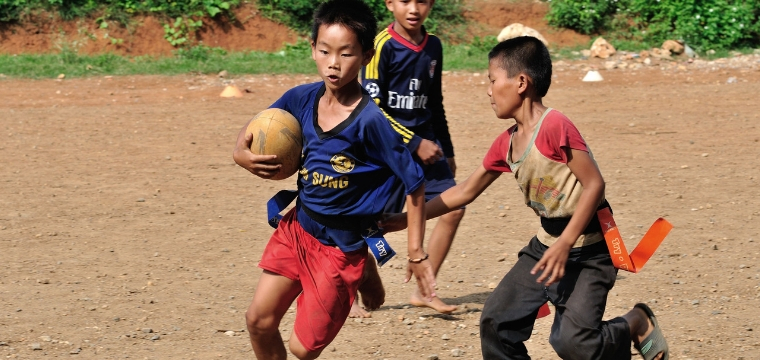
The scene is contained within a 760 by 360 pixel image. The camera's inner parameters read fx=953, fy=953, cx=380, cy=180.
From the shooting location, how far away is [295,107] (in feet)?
13.2

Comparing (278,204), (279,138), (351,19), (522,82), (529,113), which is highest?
(351,19)

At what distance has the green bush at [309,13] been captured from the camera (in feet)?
48.4

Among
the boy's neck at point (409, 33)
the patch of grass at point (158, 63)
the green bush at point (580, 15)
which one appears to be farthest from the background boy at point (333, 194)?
the green bush at point (580, 15)

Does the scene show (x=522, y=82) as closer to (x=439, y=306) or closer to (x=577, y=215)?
(x=577, y=215)

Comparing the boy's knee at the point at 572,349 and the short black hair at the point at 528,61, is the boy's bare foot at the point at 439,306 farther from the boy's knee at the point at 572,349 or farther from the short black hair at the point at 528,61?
the short black hair at the point at 528,61

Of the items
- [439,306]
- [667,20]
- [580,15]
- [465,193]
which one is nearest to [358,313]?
[439,306]

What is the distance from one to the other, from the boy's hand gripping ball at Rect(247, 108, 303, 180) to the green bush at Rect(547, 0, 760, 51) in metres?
11.4

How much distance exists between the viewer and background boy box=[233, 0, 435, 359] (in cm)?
373

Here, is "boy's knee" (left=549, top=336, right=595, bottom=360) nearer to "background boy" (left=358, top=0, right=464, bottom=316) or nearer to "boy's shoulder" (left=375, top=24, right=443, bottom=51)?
"background boy" (left=358, top=0, right=464, bottom=316)

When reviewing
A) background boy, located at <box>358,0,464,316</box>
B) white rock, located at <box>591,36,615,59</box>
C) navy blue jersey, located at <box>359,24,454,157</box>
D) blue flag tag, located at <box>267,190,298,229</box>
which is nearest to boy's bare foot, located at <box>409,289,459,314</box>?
background boy, located at <box>358,0,464,316</box>

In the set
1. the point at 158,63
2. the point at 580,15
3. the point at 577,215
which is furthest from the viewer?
the point at 580,15

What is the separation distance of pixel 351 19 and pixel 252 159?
0.69 metres

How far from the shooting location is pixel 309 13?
14898 millimetres

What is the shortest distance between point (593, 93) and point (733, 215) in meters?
4.62
